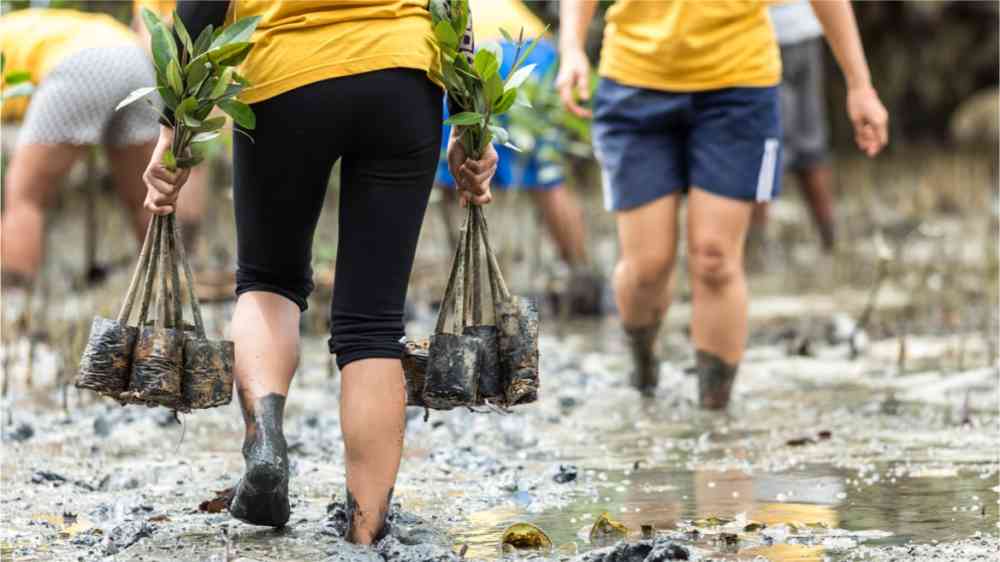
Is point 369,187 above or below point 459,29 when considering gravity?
below

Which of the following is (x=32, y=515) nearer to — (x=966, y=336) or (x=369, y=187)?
(x=369, y=187)

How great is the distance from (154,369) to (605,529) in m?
1.01

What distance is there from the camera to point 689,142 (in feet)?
16.4

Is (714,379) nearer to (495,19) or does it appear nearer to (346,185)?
(346,185)

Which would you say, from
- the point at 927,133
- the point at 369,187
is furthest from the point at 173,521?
the point at 927,133

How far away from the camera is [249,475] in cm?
344

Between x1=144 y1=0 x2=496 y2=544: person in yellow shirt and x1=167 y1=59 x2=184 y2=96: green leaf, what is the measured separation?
3.0 inches

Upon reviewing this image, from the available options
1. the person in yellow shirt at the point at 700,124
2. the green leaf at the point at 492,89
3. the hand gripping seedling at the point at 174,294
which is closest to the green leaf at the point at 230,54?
the hand gripping seedling at the point at 174,294

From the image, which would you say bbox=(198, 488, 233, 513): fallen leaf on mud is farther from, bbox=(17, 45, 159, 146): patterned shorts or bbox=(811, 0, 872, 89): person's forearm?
bbox=(17, 45, 159, 146): patterned shorts

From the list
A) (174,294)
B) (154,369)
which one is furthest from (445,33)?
(154,369)

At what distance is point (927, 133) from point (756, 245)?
7.18 m

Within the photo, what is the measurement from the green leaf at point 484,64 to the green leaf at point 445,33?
0.25 feet

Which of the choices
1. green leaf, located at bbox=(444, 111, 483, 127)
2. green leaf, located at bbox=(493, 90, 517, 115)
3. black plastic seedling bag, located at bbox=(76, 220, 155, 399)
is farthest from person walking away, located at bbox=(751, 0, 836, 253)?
black plastic seedling bag, located at bbox=(76, 220, 155, 399)

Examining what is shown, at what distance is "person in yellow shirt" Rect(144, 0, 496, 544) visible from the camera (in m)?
3.29
